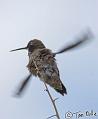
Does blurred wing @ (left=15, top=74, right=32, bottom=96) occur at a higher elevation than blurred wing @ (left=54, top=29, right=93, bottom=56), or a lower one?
lower

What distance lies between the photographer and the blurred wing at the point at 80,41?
4.58 ft

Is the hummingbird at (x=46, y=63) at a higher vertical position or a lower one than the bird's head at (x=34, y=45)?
lower

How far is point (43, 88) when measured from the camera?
59.7 inches

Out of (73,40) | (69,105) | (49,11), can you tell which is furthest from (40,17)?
(69,105)

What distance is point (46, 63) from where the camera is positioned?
1377 mm

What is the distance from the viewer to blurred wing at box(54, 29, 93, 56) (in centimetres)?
140

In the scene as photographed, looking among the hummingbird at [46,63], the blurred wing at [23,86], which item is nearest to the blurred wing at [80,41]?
the hummingbird at [46,63]

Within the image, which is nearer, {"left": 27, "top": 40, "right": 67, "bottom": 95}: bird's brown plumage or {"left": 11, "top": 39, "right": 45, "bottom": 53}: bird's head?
{"left": 27, "top": 40, "right": 67, "bottom": 95}: bird's brown plumage

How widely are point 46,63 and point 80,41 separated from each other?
0.48ft

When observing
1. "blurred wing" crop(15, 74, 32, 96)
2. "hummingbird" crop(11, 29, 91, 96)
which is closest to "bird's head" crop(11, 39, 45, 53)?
"hummingbird" crop(11, 29, 91, 96)

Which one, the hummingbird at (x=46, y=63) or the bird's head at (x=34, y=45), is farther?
the bird's head at (x=34, y=45)
